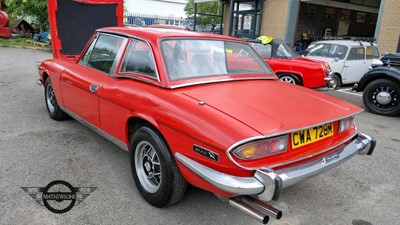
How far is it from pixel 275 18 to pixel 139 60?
13.3 meters

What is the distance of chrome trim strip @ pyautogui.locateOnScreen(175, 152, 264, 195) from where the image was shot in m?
2.22

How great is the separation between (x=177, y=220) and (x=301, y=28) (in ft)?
60.4

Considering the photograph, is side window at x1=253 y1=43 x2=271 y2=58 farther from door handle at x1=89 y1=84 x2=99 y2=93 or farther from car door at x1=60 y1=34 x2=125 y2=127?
door handle at x1=89 y1=84 x2=99 y2=93

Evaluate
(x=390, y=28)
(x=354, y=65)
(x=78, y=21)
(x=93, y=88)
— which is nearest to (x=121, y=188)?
(x=93, y=88)

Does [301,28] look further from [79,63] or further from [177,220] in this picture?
[177,220]

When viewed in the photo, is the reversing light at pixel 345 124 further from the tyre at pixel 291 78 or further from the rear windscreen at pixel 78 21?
the rear windscreen at pixel 78 21

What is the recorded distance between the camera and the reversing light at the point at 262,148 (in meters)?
2.29

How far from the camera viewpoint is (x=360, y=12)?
20.4 metres

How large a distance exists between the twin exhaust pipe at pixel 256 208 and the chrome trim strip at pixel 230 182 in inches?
5.3

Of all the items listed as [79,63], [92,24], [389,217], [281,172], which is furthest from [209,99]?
[92,24]

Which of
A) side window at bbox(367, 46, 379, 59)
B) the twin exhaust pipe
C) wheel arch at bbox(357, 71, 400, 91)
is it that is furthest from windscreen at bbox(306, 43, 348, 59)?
the twin exhaust pipe

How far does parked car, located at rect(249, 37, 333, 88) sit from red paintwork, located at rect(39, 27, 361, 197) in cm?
428

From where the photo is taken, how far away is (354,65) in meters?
9.40

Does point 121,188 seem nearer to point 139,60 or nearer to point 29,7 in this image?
point 139,60
